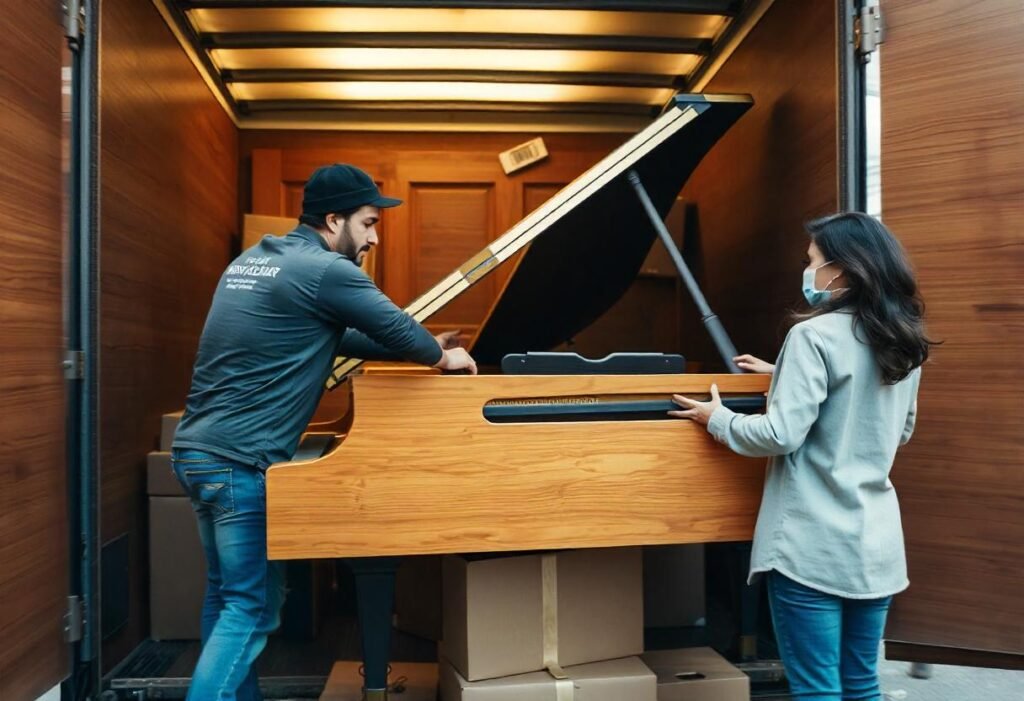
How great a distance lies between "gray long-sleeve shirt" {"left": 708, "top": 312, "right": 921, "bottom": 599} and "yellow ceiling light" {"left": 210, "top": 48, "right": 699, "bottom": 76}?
6.84 ft

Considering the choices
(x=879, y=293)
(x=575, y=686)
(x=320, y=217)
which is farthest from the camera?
(x=575, y=686)

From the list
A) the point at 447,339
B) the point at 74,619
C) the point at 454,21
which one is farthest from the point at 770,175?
the point at 74,619

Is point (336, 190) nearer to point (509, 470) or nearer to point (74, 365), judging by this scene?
point (509, 470)

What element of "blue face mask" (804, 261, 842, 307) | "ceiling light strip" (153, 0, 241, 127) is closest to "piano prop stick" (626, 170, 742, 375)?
"blue face mask" (804, 261, 842, 307)

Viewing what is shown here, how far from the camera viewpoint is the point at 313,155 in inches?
156

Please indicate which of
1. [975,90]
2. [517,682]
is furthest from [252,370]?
[975,90]

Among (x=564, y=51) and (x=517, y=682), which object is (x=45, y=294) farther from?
(x=564, y=51)

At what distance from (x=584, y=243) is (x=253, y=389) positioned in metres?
1.22

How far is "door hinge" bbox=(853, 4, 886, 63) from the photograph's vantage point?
7.44ft

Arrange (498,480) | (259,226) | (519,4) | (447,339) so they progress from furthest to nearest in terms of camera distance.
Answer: (259,226) → (519,4) → (447,339) → (498,480)

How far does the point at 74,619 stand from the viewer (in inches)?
86.1

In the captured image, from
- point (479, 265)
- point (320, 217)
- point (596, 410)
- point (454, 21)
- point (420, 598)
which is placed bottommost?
point (420, 598)

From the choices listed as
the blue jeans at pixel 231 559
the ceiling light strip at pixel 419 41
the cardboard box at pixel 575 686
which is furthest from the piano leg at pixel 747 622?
the ceiling light strip at pixel 419 41

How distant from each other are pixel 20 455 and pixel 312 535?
0.77m
